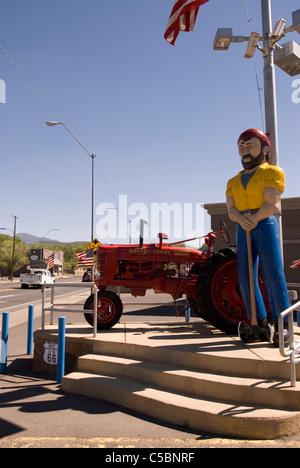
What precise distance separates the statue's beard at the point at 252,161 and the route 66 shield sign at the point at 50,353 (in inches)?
151

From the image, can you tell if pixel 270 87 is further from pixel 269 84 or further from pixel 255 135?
pixel 255 135

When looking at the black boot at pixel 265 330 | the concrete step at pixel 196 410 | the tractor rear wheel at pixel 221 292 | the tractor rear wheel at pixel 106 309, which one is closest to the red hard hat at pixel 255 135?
the tractor rear wheel at pixel 221 292

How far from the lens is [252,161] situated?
4.82 meters

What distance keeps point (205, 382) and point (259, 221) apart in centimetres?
204

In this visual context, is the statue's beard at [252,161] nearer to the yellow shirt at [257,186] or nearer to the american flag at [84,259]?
the yellow shirt at [257,186]

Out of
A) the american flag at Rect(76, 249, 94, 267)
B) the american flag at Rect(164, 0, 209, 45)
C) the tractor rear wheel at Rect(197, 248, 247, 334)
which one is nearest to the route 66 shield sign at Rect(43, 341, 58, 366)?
the tractor rear wheel at Rect(197, 248, 247, 334)

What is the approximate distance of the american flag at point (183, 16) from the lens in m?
5.46

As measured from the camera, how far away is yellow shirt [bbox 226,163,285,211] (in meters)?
4.60

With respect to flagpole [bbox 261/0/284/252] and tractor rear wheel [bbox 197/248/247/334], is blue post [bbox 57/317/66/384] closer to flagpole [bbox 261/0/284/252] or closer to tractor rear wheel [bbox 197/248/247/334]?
tractor rear wheel [bbox 197/248/247/334]

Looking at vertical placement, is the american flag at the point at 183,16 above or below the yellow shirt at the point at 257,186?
above
